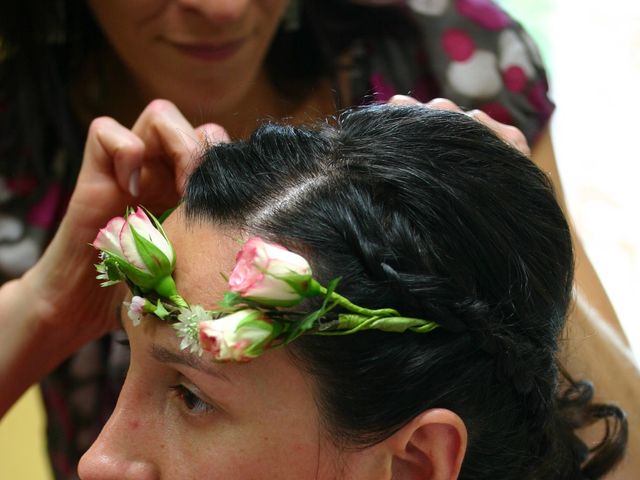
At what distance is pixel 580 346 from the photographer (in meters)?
1.22

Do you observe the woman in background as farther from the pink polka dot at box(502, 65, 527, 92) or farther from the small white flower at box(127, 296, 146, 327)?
the small white flower at box(127, 296, 146, 327)

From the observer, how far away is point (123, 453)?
0.91m


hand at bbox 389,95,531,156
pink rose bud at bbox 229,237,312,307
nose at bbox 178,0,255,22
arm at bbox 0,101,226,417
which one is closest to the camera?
pink rose bud at bbox 229,237,312,307

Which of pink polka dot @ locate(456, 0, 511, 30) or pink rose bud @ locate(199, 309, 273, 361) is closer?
pink rose bud @ locate(199, 309, 273, 361)

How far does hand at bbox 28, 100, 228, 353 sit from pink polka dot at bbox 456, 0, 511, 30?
0.48 m

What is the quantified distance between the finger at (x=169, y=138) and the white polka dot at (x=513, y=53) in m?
0.50

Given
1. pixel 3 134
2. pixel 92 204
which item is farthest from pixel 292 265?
pixel 3 134

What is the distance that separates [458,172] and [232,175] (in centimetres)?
21

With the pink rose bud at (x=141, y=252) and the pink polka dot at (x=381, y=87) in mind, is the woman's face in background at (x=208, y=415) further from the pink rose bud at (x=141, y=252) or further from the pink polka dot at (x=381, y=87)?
the pink polka dot at (x=381, y=87)

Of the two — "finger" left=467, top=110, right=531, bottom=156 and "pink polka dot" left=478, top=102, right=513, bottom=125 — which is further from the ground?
"finger" left=467, top=110, right=531, bottom=156

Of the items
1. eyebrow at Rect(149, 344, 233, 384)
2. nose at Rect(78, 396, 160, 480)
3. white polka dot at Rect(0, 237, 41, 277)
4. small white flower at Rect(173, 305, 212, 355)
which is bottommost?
white polka dot at Rect(0, 237, 41, 277)

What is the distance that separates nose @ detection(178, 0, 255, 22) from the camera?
128 centimetres

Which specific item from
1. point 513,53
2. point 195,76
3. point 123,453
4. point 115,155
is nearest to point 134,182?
point 115,155

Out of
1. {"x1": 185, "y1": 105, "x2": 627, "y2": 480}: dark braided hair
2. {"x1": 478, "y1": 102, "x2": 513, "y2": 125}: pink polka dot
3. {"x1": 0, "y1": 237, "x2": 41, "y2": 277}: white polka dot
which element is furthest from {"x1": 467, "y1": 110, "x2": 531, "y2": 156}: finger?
{"x1": 0, "y1": 237, "x2": 41, "y2": 277}: white polka dot
